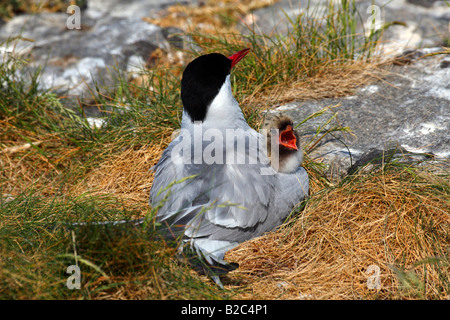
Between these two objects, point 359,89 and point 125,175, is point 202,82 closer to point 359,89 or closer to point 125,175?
point 125,175

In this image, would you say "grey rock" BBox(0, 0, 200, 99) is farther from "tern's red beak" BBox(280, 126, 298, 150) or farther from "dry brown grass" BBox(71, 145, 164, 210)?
"tern's red beak" BBox(280, 126, 298, 150)

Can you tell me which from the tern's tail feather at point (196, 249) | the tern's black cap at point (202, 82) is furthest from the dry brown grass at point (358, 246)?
the tern's black cap at point (202, 82)

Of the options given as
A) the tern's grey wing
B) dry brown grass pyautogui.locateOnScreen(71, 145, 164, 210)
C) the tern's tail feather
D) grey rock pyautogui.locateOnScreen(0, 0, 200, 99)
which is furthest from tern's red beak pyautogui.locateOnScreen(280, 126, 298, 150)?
grey rock pyautogui.locateOnScreen(0, 0, 200, 99)

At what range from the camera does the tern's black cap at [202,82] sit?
251 centimetres

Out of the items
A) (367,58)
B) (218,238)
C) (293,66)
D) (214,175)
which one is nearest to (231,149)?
(214,175)

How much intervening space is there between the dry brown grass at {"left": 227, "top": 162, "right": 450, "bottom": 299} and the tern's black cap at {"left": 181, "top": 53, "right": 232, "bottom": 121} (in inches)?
31.2

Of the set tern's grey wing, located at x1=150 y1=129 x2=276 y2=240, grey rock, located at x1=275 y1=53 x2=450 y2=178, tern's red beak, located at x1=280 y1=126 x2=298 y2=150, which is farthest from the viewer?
grey rock, located at x1=275 y1=53 x2=450 y2=178

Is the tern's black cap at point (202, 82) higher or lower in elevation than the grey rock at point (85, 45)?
higher

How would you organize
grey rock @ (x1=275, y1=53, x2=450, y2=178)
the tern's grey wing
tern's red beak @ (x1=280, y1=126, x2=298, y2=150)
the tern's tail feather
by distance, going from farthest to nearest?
1. grey rock @ (x1=275, y1=53, x2=450, y2=178)
2. tern's red beak @ (x1=280, y1=126, x2=298, y2=150)
3. the tern's grey wing
4. the tern's tail feather

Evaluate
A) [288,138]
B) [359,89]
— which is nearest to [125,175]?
[288,138]

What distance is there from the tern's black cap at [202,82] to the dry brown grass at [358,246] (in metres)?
0.79

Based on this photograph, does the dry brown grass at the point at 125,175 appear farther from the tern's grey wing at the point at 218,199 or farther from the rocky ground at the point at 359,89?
the rocky ground at the point at 359,89

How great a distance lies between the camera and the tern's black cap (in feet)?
8.25
